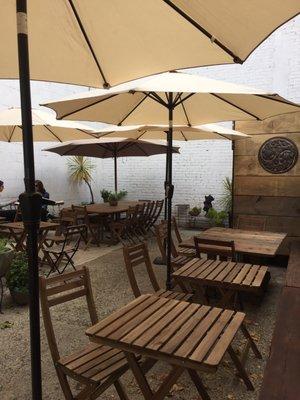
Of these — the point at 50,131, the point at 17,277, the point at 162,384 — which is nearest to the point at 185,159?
the point at 50,131

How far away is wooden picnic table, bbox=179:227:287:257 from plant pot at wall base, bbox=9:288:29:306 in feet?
6.15

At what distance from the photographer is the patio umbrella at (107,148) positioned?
7.57 meters

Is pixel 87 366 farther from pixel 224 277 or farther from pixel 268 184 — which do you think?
pixel 268 184

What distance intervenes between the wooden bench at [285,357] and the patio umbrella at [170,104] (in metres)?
1.45

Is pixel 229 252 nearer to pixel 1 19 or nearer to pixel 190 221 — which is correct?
pixel 1 19

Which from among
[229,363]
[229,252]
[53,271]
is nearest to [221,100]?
[229,252]

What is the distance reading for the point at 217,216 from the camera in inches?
346

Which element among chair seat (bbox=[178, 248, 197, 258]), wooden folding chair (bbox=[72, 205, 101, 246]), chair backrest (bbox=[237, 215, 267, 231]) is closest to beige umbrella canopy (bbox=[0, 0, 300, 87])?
chair seat (bbox=[178, 248, 197, 258])

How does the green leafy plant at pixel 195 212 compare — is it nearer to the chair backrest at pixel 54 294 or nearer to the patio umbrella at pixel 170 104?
the patio umbrella at pixel 170 104

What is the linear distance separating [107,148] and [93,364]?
6301mm

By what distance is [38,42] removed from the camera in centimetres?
200

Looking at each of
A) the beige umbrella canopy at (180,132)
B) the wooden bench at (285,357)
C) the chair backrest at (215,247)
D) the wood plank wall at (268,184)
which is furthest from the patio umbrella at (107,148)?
the wooden bench at (285,357)

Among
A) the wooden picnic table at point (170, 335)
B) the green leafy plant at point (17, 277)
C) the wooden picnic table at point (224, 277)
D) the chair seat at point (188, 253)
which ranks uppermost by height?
the wooden picnic table at point (170, 335)

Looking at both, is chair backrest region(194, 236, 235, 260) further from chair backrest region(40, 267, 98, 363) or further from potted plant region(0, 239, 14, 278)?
potted plant region(0, 239, 14, 278)
